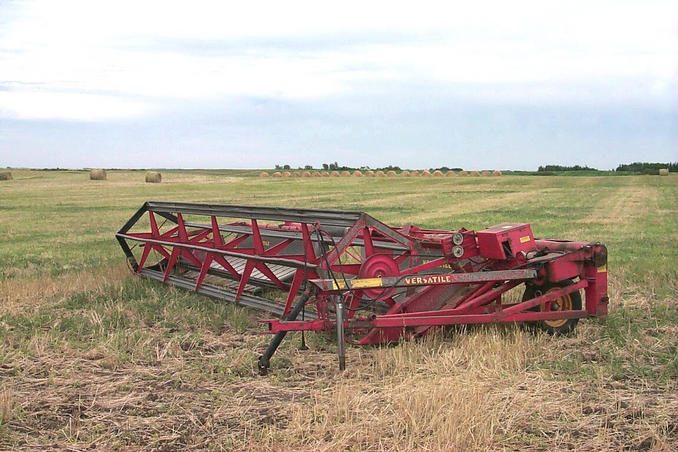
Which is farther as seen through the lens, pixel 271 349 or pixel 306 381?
pixel 271 349

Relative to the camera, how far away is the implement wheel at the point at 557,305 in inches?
261

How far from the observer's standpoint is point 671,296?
8344 millimetres

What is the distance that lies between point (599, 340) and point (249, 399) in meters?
3.26

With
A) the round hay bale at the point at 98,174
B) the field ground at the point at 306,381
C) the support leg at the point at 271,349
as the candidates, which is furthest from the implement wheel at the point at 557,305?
the round hay bale at the point at 98,174

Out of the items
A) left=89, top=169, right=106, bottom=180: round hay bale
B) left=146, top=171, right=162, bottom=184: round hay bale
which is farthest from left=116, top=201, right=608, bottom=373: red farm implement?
left=89, top=169, right=106, bottom=180: round hay bale

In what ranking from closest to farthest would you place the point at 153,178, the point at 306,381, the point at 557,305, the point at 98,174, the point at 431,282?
the point at 306,381 < the point at 431,282 < the point at 557,305 < the point at 153,178 < the point at 98,174

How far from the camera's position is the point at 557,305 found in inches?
263

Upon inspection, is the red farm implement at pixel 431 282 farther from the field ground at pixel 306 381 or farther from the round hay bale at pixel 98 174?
the round hay bale at pixel 98 174

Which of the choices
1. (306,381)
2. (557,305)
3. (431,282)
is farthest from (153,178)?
(306,381)

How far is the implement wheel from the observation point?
261 inches

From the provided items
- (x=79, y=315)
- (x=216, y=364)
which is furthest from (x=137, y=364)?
(x=79, y=315)

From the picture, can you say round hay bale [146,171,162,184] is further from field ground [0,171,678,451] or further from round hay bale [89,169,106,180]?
field ground [0,171,678,451]

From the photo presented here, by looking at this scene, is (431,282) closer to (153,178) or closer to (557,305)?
(557,305)

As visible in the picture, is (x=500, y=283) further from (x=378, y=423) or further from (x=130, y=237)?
(x=130, y=237)
